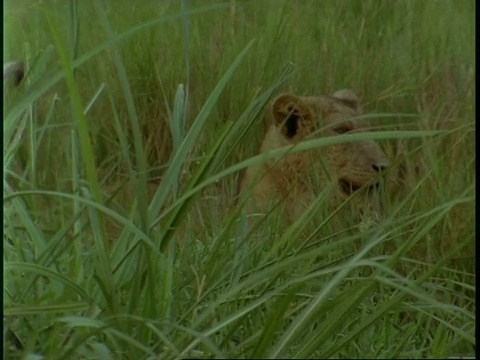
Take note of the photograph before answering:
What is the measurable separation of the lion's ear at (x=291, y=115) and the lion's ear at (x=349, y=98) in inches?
1.7

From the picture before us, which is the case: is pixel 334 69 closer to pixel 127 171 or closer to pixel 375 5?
pixel 375 5

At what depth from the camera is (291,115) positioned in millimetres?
1152

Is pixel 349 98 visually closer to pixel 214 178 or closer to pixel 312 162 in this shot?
pixel 312 162

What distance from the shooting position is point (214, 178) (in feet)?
3.62

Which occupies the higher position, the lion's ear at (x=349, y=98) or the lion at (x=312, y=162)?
the lion's ear at (x=349, y=98)

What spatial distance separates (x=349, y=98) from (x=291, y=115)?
0.26ft

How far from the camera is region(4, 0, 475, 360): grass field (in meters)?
1.09

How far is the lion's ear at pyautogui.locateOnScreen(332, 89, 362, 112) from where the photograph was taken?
1.16m

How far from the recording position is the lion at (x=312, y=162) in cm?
114

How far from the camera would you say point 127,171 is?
1.17 metres

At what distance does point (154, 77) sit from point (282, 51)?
0.55ft

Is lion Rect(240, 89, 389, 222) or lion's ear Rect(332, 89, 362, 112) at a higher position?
lion's ear Rect(332, 89, 362, 112)

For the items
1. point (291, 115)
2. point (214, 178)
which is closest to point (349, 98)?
point (291, 115)

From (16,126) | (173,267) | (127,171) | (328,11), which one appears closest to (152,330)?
(173,267)
